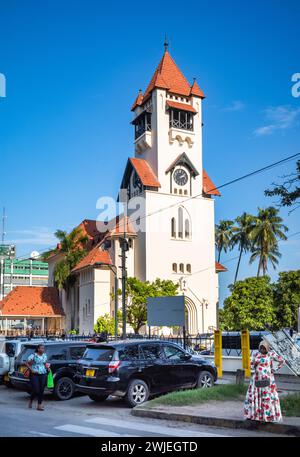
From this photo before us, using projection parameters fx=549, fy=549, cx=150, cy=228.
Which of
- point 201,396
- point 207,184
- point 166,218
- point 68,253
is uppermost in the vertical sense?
point 207,184

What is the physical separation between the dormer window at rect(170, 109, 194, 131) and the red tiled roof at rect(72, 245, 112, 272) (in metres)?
14.6

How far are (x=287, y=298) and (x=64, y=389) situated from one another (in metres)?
39.4

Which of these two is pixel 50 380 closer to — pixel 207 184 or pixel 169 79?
pixel 207 184

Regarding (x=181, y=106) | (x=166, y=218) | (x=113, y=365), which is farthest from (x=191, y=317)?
(x=113, y=365)

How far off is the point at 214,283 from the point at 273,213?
1573 cm

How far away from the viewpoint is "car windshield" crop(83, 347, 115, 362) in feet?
45.7

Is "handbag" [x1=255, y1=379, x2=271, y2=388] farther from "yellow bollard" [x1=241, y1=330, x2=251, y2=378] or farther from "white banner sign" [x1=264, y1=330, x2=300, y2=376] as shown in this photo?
"yellow bollard" [x1=241, y1=330, x2=251, y2=378]

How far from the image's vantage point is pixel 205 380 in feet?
52.0

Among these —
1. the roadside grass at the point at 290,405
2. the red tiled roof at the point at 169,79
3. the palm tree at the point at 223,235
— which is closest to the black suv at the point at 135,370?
the roadside grass at the point at 290,405

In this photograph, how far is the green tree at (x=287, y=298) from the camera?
169ft

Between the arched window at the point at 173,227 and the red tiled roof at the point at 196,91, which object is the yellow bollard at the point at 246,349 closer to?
the arched window at the point at 173,227

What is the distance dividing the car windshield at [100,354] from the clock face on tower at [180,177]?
136 feet
